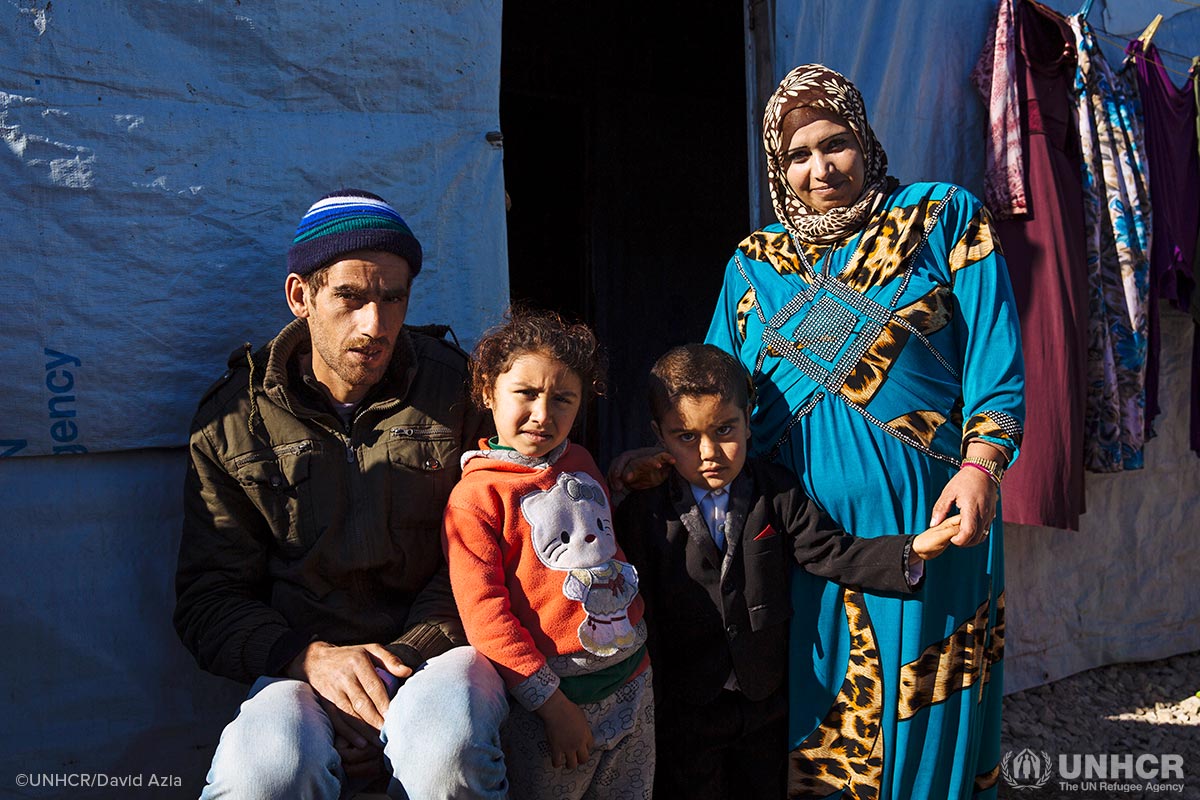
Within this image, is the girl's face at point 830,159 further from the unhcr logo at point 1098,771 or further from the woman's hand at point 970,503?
the unhcr logo at point 1098,771

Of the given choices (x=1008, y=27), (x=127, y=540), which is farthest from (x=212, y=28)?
(x=1008, y=27)

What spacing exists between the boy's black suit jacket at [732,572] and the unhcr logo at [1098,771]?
1.56 metres

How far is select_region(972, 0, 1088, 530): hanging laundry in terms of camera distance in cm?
326

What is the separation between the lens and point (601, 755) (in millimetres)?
1898

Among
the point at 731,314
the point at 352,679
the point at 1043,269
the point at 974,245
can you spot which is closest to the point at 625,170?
the point at 1043,269

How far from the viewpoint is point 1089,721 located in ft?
11.8

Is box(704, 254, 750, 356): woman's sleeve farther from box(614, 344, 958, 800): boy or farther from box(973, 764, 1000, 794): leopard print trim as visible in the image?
box(973, 764, 1000, 794): leopard print trim

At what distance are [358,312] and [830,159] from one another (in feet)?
3.61

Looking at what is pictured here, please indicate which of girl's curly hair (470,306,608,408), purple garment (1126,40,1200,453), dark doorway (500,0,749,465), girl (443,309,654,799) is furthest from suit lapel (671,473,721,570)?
dark doorway (500,0,749,465)

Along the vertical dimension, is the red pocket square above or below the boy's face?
below

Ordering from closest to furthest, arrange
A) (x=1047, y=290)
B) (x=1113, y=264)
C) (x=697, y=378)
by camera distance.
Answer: (x=697, y=378), (x=1047, y=290), (x=1113, y=264)

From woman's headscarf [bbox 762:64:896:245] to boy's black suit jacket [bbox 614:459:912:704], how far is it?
576 mm

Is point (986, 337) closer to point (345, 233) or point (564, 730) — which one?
point (564, 730)

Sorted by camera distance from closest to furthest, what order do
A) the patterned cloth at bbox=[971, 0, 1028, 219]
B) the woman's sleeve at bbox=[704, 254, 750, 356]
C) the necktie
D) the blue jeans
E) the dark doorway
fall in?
the blue jeans, the necktie, the woman's sleeve at bbox=[704, 254, 750, 356], the patterned cloth at bbox=[971, 0, 1028, 219], the dark doorway
